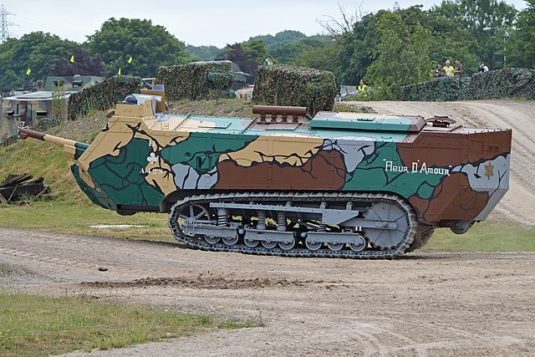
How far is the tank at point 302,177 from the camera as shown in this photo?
22.0 metres

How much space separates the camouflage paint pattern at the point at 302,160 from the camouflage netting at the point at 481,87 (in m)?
23.4

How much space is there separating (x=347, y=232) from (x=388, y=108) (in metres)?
18.5

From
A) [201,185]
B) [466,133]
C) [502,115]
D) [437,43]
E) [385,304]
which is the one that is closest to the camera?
[385,304]

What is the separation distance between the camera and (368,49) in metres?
77.6

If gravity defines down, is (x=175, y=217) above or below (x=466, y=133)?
Answer: below

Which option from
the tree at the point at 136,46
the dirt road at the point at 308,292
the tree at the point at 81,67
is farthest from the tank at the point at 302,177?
the tree at the point at 136,46

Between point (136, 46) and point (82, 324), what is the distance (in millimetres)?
95921

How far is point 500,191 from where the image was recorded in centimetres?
2214

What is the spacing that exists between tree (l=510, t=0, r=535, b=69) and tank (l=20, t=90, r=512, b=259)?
4492 centimetres

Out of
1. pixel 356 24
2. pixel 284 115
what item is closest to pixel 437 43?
pixel 356 24

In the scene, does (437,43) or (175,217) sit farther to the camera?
(437,43)

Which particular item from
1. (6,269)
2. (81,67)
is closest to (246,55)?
(81,67)

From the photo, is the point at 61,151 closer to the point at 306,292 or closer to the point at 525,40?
the point at 306,292

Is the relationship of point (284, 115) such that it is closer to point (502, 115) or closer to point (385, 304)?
point (385, 304)
